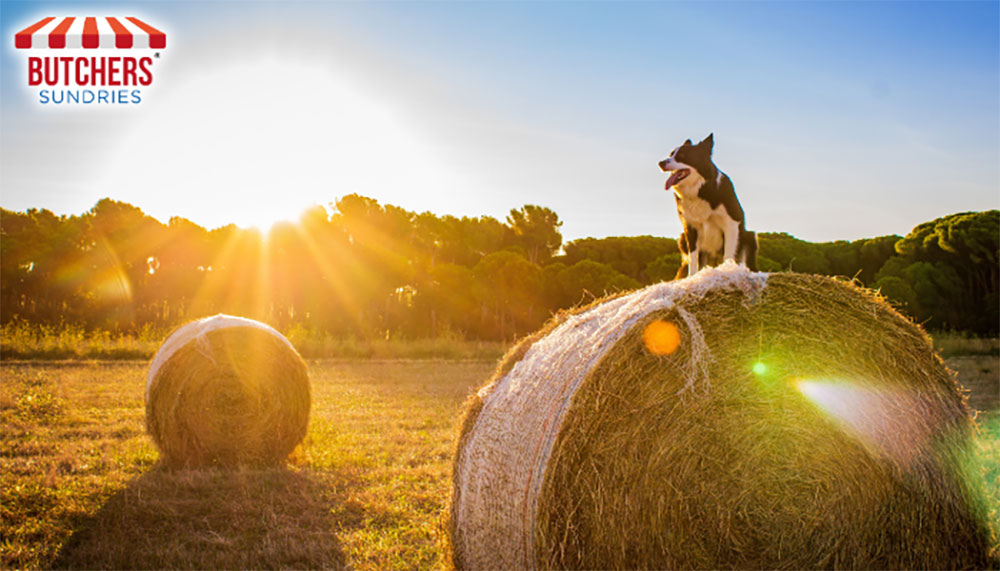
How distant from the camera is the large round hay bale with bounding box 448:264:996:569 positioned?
3090 mm

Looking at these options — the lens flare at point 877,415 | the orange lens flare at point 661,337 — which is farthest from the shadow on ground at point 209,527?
the lens flare at point 877,415

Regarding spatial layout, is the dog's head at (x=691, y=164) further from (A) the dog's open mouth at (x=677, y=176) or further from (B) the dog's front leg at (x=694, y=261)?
(B) the dog's front leg at (x=694, y=261)

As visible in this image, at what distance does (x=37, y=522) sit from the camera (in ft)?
15.2

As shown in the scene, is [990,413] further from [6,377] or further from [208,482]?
[6,377]

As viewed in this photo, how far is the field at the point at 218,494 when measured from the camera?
4160 mm

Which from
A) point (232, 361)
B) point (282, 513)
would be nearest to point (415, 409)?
point (232, 361)

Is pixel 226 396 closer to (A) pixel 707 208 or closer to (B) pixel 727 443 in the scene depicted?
(A) pixel 707 208

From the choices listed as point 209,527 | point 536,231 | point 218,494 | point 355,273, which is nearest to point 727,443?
point 209,527

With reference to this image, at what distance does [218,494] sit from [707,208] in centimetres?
445

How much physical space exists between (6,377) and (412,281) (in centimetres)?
2167

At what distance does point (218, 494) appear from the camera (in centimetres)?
541

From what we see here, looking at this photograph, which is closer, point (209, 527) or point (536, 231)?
point (209, 527)

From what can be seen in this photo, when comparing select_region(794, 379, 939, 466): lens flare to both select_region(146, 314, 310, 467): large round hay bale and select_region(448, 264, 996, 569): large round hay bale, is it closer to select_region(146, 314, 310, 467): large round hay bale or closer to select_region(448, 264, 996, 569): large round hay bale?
select_region(448, 264, 996, 569): large round hay bale

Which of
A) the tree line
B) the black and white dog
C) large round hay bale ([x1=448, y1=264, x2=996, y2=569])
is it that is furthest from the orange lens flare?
the tree line
